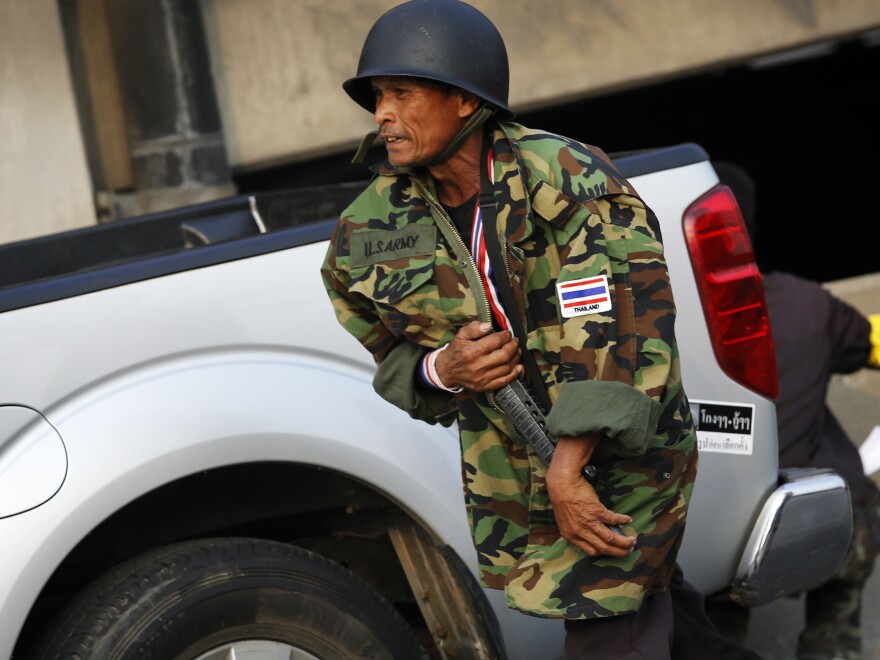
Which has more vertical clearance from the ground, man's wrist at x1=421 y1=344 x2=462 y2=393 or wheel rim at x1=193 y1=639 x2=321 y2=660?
man's wrist at x1=421 y1=344 x2=462 y2=393

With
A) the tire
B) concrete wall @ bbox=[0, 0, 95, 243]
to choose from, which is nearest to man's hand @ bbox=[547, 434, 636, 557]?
the tire

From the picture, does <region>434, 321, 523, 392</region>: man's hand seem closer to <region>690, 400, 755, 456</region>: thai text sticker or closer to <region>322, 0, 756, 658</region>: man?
<region>322, 0, 756, 658</region>: man

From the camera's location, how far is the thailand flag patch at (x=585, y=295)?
2279mm

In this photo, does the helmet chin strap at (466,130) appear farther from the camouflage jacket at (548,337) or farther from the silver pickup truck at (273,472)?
the silver pickup truck at (273,472)

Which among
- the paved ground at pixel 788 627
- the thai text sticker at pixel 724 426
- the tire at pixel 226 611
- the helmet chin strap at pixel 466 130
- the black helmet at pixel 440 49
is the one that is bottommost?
the paved ground at pixel 788 627

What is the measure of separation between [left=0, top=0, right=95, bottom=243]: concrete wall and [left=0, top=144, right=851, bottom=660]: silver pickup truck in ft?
12.3

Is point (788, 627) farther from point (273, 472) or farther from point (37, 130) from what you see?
point (37, 130)

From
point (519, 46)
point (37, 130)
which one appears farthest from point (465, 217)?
point (519, 46)

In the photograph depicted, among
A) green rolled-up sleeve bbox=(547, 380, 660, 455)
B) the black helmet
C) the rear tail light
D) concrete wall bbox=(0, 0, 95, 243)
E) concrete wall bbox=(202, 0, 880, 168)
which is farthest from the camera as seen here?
concrete wall bbox=(202, 0, 880, 168)

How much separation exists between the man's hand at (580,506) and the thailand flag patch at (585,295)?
0.22m

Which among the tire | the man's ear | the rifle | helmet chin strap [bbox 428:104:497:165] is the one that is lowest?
the tire

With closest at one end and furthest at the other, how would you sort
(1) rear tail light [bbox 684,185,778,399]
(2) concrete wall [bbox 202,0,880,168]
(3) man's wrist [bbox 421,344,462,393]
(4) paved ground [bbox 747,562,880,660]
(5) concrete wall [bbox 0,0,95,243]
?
1. (3) man's wrist [bbox 421,344,462,393]
2. (1) rear tail light [bbox 684,185,778,399]
3. (4) paved ground [bbox 747,562,880,660]
4. (5) concrete wall [bbox 0,0,95,243]
5. (2) concrete wall [bbox 202,0,880,168]

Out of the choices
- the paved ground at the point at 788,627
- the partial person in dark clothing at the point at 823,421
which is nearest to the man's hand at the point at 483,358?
the partial person in dark clothing at the point at 823,421

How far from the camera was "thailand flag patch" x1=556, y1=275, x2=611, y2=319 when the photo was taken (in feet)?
7.48
